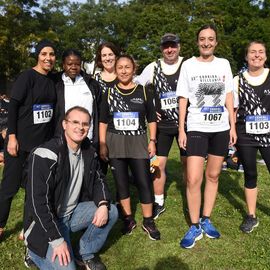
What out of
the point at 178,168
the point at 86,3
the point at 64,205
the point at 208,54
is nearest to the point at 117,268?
the point at 64,205

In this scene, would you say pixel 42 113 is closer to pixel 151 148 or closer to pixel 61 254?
pixel 151 148

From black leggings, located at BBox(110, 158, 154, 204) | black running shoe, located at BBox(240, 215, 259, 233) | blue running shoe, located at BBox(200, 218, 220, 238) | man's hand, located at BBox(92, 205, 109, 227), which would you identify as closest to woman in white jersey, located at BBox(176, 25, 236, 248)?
blue running shoe, located at BBox(200, 218, 220, 238)

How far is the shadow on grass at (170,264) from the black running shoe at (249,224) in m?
1.01

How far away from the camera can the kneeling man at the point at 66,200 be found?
2877 mm

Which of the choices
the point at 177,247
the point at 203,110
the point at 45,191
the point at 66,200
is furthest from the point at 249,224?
the point at 45,191

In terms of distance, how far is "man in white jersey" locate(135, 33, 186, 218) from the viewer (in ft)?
14.0

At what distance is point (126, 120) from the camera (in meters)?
3.89

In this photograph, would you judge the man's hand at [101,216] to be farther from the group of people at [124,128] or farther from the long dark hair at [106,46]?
the long dark hair at [106,46]

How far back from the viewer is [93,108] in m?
4.03

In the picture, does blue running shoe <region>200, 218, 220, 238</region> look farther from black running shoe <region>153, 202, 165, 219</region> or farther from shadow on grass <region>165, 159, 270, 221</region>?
black running shoe <region>153, 202, 165, 219</region>

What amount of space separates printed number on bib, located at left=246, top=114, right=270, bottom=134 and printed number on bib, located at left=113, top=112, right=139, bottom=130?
120 cm

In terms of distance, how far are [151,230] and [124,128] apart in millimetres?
1141

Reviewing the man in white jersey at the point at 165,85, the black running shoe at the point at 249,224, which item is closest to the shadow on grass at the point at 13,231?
the man in white jersey at the point at 165,85

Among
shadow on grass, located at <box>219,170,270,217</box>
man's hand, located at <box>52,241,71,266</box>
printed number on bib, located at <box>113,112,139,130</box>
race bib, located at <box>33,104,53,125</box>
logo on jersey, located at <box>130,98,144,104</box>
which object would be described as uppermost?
logo on jersey, located at <box>130,98,144,104</box>
